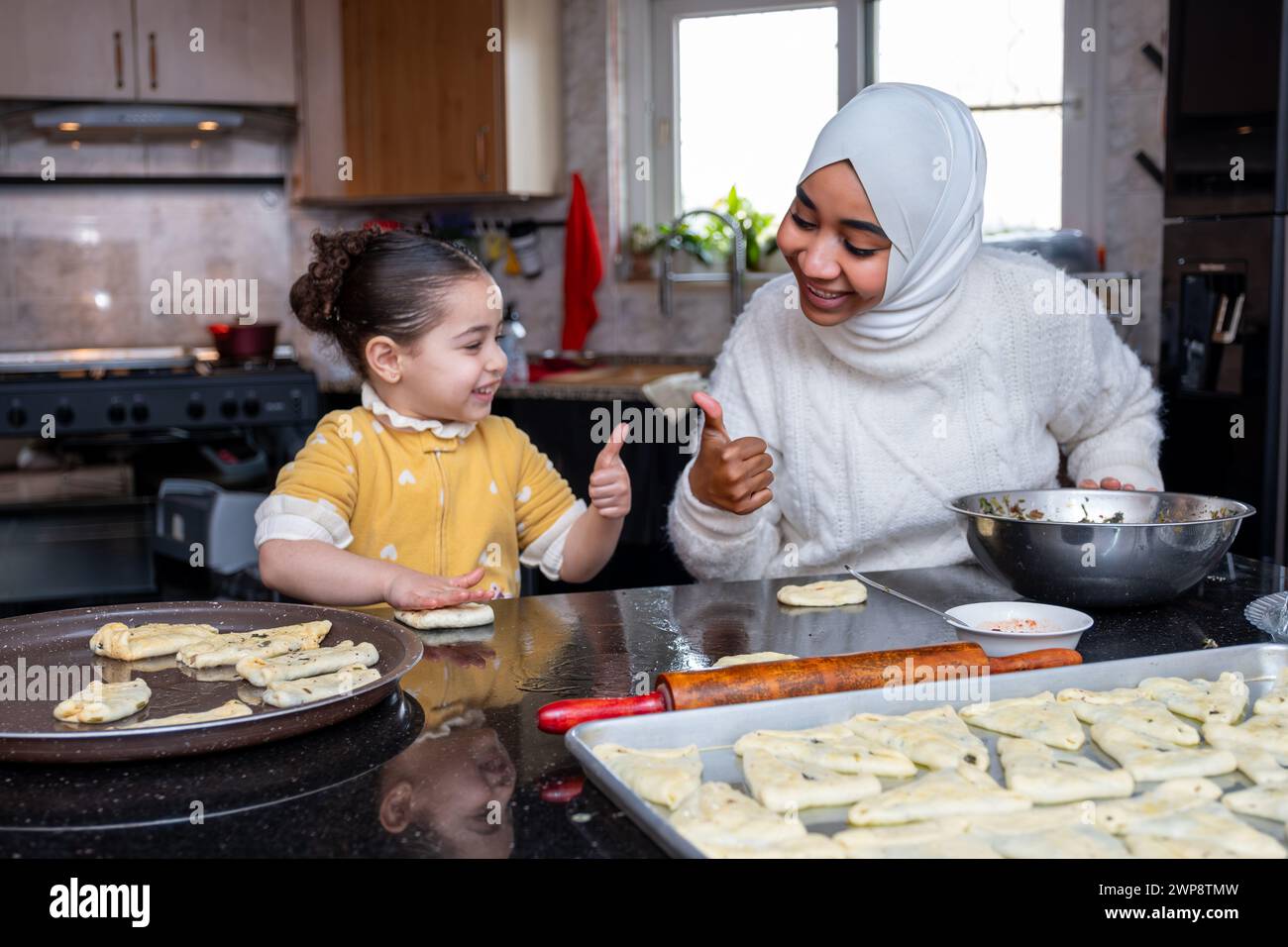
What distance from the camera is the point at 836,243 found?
1.74m

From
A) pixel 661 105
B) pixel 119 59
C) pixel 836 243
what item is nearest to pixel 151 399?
pixel 119 59

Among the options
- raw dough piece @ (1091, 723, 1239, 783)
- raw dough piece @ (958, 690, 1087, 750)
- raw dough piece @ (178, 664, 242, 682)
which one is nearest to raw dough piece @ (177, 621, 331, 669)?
raw dough piece @ (178, 664, 242, 682)

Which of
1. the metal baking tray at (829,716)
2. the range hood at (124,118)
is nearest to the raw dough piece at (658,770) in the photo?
the metal baking tray at (829,716)

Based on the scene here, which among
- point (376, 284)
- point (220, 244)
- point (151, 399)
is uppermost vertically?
point (220, 244)

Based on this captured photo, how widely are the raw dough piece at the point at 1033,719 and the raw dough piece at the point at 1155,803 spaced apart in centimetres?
9

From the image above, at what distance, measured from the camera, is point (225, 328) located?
4.20m

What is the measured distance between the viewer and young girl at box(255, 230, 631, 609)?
71.8 inches

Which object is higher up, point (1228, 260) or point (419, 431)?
point (1228, 260)

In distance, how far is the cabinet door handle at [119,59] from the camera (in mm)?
3973

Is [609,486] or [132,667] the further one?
[609,486]

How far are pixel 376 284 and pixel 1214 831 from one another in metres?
1.36

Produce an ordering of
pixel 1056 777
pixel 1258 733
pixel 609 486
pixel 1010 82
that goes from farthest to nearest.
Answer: pixel 1010 82
pixel 609 486
pixel 1258 733
pixel 1056 777

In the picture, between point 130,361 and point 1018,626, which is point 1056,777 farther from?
point 130,361
